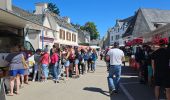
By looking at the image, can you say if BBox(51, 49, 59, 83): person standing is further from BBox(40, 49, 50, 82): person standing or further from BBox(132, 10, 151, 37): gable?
BBox(132, 10, 151, 37): gable

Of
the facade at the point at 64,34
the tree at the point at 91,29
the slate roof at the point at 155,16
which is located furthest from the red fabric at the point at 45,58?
the tree at the point at 91,29

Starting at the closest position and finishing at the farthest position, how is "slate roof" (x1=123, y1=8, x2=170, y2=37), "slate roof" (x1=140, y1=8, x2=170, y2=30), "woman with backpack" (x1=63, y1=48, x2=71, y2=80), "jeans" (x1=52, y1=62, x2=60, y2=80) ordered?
1. "jeans" (x1=52, y1=62, x2=60, y2=80)
2. "woman with backpack" (x1=63, y1=48, x2=71, y2=80)
3. "slate roof" (x1=123, y1=8, x2=170, y2=37)
4. "slate roof" (x1=140, y1=8, x2=170, y2=30)

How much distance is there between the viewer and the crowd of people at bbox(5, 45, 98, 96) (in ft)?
38.2

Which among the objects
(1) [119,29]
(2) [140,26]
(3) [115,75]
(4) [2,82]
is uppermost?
(1) [119,29]

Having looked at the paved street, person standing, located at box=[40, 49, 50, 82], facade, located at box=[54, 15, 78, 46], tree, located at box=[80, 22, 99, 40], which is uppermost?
tree, located at box=[80, 22, 99, 40]

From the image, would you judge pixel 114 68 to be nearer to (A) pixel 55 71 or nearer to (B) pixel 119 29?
(A) pixel 55 71

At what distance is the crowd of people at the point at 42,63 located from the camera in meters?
11.6

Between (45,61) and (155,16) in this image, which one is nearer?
(45,61)

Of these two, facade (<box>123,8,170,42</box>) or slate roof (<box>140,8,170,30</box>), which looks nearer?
facade (<box>123,8,170,42</box>)

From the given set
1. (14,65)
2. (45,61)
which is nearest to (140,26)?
(45,61)

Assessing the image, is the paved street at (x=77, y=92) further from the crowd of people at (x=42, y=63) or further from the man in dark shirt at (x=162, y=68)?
the man in dark shirt at (x=162, y=68)

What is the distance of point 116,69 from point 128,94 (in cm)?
93

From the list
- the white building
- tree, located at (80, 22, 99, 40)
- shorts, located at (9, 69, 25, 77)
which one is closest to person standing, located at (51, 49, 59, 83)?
shorts, located at (9, 69, 25, 77)

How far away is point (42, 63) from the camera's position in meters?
15.7
